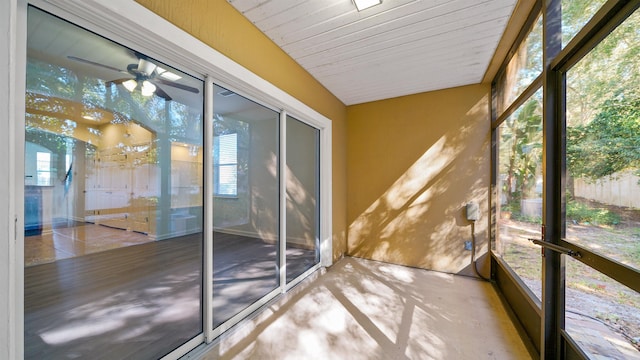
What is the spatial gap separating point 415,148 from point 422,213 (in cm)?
97

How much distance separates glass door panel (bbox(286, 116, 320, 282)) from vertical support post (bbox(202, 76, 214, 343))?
1070mm

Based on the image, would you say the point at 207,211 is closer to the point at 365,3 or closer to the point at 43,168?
the point at 43,168

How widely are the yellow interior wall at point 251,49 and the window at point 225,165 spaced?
2.15 feet

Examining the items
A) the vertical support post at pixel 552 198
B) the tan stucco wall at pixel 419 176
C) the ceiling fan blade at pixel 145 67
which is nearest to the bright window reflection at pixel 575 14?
the vertical support post at pixel 552 198

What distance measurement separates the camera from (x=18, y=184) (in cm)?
97

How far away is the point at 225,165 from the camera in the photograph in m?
1.95

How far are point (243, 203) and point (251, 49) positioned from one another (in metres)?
1.37

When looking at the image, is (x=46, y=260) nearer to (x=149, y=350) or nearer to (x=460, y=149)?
(x=149, y=350)

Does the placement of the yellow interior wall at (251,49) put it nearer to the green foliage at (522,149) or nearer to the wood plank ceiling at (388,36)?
the wood plank ceiling at (388,36)

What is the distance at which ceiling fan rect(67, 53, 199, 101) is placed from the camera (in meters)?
1.33

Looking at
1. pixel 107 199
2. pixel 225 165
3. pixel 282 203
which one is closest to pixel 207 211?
pixel 225 165

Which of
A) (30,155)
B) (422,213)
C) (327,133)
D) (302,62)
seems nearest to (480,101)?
(422,213)

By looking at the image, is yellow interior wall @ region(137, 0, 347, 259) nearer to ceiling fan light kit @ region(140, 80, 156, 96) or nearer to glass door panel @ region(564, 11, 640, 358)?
ceiling fan light kit @ region(140, 80, 156, 96)

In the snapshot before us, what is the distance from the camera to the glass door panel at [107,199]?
3.52 ft
